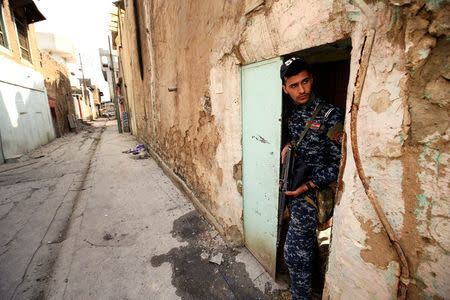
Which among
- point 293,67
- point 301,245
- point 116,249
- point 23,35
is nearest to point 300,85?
point 293,67

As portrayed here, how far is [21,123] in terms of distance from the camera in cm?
841

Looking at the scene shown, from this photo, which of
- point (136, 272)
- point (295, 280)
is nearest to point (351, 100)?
point (295, 280)

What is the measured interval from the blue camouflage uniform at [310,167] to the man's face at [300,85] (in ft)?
0.22

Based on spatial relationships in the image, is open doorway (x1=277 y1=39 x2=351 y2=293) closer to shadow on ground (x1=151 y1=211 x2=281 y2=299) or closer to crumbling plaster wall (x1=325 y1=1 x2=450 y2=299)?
shadow on ground (x1=151 y1=211 x2=281 y2=299)

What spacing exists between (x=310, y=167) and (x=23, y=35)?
14476mm

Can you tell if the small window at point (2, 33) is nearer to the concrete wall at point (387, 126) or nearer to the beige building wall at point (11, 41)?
the beige building wall at point (11, 41)

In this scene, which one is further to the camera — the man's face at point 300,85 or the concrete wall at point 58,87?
the concrete wall at point 58,87

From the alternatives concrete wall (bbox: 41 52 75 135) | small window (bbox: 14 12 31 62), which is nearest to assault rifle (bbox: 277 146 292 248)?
small window (bbox: 14 12 31 62)

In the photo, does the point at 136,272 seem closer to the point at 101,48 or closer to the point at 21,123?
the point at 21,123

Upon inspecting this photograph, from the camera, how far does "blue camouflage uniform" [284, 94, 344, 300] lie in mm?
1438

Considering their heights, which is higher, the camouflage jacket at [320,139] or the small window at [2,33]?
the small window at [2,33]

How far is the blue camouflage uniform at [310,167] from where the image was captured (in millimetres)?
1438

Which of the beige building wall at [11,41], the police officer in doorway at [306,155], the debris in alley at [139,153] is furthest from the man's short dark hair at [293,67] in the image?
the beige building wall at [11,41]

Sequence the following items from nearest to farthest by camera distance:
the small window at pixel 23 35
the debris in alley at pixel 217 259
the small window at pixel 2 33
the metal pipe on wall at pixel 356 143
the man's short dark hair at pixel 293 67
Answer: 1. the metal pipe on wall at pixel 356 143
2. the man's short dark hair at pixel 293 67
3. the debris in alley at pixel 217 259
4. the small window at pixel 2 33
5. the small window at pixel 23 35
